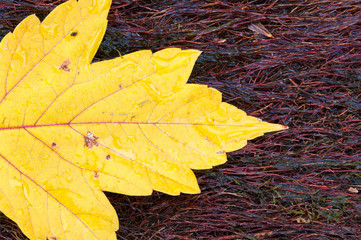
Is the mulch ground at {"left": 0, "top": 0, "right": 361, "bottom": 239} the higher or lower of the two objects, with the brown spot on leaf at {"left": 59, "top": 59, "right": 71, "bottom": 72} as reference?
lower

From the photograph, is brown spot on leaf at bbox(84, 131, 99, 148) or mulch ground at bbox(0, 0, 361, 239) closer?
brown spot on leaf at bbox(84, 131, 99, 148)

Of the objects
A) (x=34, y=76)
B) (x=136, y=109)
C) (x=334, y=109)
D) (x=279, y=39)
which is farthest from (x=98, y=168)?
(x=334, y=109)

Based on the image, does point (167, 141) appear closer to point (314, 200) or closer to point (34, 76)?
point (34, 76)

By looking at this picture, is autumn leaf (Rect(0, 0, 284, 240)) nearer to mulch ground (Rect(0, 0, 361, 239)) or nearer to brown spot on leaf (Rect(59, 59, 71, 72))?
brown spot on leaf (Rect(59, 59, 71, 72))

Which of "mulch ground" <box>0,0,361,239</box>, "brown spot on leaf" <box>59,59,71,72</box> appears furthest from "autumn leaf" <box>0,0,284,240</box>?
"mulch ground" <box>0,0,361,239</box>

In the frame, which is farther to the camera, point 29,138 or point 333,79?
point 333,79

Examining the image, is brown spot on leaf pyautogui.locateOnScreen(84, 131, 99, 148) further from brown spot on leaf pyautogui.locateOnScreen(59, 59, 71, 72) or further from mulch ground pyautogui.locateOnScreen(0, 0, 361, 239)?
mulch ground pyautogui.locateOnScreen(0, 0, 361, 239)

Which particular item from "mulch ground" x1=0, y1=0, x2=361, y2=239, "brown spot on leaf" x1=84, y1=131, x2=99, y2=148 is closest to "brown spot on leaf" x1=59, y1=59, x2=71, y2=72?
"brown spot on leaf" x1=84, y1=131, x2=99, y2=148

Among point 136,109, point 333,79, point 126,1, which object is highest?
point 126,1

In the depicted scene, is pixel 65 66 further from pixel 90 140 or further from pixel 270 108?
pixel 270 108
